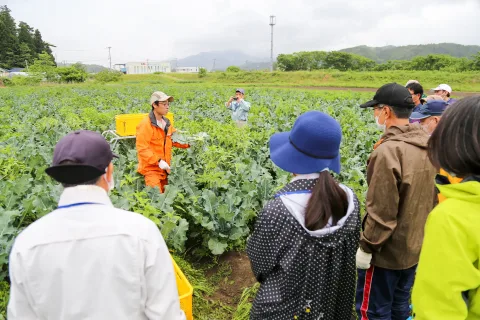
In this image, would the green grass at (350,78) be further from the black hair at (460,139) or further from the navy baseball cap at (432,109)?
the black hair at (460,139)

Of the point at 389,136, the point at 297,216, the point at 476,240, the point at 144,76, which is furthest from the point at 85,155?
the point at 144,76

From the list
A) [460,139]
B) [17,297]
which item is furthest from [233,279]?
[460,139]

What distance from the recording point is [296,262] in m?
1.85

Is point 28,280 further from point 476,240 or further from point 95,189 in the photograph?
point 476,240

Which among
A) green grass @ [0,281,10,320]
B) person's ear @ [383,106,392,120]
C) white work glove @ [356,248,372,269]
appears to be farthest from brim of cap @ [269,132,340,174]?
green grass @ [0,281,10,320]

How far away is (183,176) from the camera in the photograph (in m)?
5.41

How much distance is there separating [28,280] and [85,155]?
1.85 ft

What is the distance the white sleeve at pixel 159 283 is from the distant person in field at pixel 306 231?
517 mm

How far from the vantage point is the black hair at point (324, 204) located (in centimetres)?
179

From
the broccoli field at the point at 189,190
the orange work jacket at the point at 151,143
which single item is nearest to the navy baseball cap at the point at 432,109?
the broccoli field at the point at 189,190

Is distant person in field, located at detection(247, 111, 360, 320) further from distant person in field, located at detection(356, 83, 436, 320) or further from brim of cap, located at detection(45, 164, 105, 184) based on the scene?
brim of cap, located at detection(45, 164, 105, 184)

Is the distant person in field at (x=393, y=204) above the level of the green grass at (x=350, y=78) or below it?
below

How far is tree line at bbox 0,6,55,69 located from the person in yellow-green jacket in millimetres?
81197

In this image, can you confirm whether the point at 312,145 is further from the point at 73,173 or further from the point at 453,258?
the point at 73,173
